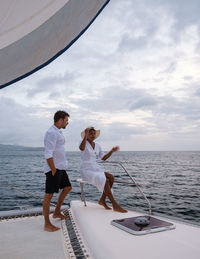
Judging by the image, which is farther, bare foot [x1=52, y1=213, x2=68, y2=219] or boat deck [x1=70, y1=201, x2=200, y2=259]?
bare foot [x1=52, y1=213, x2=68, y2=219]

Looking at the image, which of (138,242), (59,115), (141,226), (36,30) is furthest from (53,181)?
(36,30)

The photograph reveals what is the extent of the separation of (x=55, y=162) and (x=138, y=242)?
1.49 metres

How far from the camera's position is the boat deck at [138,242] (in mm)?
1875

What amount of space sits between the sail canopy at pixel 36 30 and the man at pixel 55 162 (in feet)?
4.88

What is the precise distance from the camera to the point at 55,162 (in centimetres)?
315

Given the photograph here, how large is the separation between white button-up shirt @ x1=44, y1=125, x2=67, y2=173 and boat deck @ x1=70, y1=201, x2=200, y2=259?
0.78m

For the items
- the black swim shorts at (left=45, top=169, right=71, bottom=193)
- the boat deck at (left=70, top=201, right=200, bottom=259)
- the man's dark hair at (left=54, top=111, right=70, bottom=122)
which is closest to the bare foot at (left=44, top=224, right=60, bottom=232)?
the boat deck at (left=70, top=201, right=200, bottom=259)

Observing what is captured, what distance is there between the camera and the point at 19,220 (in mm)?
3287

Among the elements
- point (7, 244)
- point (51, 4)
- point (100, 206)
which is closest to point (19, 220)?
point (7, 244)

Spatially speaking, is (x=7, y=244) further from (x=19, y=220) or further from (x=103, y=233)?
(x=103, y=233)

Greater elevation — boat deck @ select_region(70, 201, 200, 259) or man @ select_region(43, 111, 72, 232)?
man @ select_region(43, 111, 72, 232)

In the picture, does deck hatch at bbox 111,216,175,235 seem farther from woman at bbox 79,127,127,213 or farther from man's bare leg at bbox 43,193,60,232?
man's bare leg at bbox 43,193,60,232

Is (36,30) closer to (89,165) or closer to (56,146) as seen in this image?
(56,146)

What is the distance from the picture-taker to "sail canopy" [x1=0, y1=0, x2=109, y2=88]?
1.40 meters
